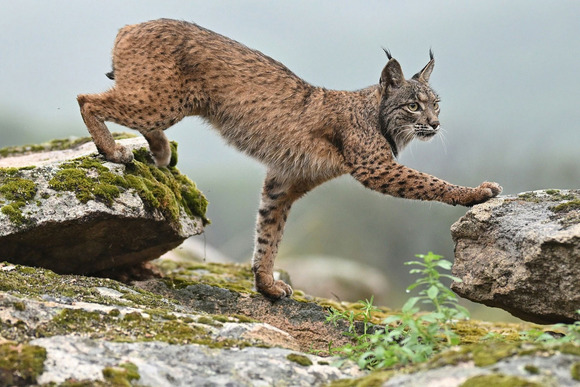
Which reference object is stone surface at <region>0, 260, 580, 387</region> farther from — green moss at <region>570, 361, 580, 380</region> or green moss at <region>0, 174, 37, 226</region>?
green moss at <region>0, 174, 37, 226</region>

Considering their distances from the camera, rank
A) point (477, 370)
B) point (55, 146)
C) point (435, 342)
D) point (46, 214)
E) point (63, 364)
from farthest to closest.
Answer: point (55, 146) → point (46, 214) → point (435, 342) → point (63, 364) → point (477, 370)

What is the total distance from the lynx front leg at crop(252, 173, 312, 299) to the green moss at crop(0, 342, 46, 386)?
4716 millimetres

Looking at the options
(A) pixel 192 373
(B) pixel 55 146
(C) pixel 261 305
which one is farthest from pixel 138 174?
(A) pixel 192 373

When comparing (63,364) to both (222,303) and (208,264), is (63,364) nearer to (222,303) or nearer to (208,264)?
(222,303)

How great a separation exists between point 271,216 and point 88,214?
283cm

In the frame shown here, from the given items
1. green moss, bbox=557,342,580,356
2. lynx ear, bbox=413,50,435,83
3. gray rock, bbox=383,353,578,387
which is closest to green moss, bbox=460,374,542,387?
gray rock, bbox=383,353,578,387

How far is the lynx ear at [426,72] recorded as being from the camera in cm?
857

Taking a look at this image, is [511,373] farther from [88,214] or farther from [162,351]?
[88,214]

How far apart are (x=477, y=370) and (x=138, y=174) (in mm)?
5189

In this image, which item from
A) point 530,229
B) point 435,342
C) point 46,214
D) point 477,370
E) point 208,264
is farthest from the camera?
point 208,264

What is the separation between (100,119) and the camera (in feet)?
24.5

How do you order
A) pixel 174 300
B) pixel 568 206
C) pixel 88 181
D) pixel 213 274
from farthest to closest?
pixel 213 274
pixel 88 181
pixel 174 300
pixel 568 206

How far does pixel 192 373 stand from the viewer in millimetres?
3836

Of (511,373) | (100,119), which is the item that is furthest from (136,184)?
(511,373)
